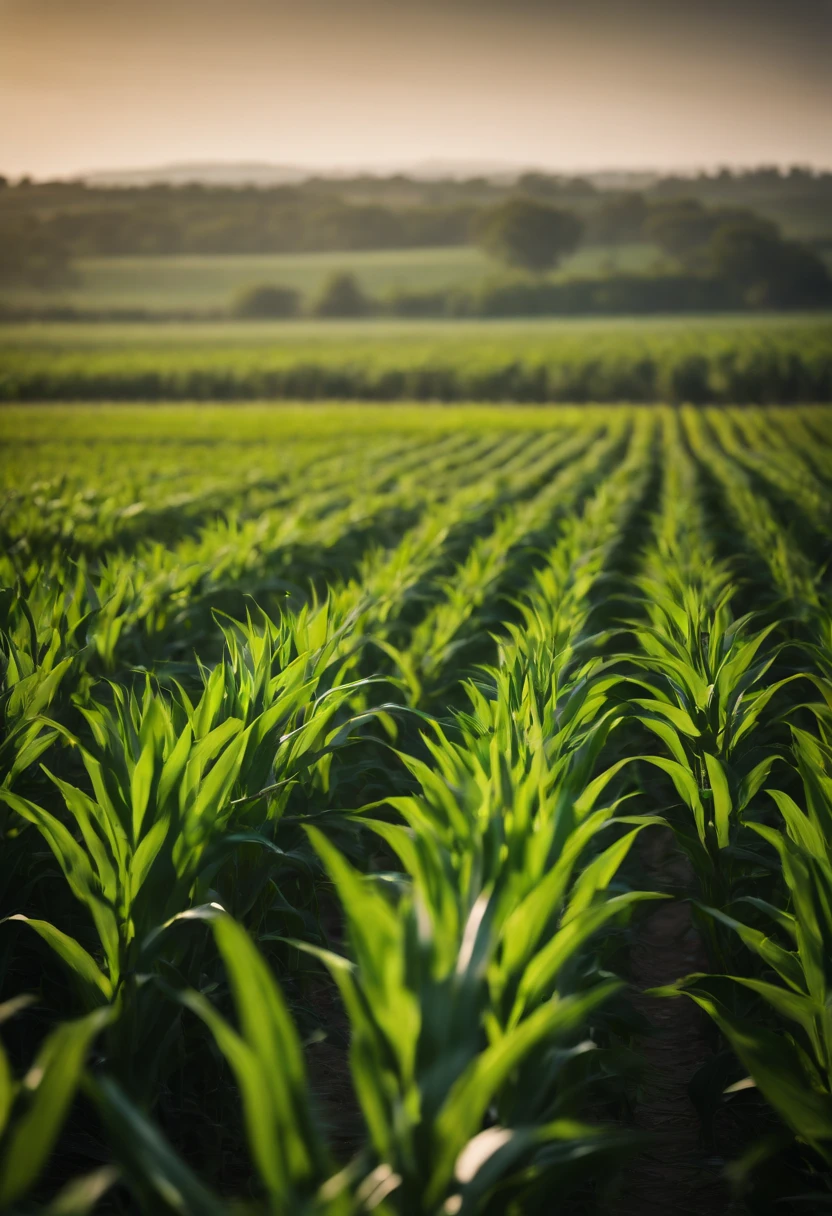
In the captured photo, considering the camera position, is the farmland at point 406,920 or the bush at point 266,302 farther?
the bush at point 266,302

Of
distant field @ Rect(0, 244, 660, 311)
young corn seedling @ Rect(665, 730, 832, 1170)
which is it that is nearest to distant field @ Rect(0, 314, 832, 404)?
distant field @ Rect(0, 244, 660, 311)

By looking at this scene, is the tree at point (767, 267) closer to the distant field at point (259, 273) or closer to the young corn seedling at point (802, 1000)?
the distant field at point (259, 273)

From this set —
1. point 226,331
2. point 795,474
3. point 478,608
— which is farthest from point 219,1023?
point 226,331

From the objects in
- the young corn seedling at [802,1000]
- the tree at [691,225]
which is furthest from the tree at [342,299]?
the young corn seedling at [802,1000]

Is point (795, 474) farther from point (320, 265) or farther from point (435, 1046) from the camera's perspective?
point (320, 265)

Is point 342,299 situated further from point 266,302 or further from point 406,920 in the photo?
point 406,920

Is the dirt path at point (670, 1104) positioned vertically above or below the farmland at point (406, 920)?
below

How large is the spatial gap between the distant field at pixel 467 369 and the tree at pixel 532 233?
13.9 metres

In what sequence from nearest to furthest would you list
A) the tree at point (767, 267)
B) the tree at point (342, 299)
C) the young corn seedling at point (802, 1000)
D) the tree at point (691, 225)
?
1. the young corn seedling at point (802, 1000)
2. the tree at point (767, 267)
3. the tree at point (691, 225)
4. the tree at point (342, 299)

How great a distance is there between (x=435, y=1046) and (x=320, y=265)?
78255mm

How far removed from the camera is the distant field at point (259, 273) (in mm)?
66562

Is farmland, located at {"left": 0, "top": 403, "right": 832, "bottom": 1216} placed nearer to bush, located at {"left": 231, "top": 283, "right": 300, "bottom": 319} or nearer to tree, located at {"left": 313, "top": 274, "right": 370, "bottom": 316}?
tree, located at {"left": 313, "top": 274, "right": 370, "bottom": 316}

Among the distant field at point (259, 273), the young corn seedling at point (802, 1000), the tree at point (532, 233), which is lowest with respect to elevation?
the young corn seedling at point (802, 1000)

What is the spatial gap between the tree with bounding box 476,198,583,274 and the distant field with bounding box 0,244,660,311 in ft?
3.87
